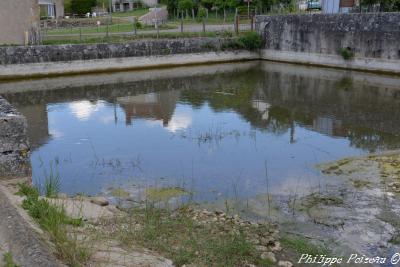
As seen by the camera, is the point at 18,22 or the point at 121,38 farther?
the point at 121,38

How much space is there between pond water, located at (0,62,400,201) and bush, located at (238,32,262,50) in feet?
16.3

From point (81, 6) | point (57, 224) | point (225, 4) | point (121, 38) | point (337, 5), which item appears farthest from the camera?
point (81, 6)

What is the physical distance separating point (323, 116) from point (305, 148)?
3436 mm

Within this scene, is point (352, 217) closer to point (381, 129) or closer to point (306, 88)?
point (381, 129)

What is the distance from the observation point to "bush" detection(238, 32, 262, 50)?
84.9 feet

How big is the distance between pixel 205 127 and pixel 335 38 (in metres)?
12.8

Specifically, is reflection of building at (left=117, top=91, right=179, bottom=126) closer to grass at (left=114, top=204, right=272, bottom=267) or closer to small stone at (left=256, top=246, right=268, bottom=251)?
grass at (left=114, top=204, right=272, bottom=267)

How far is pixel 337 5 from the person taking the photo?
29.8 metres

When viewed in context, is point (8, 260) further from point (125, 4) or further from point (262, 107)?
point (125, 4)

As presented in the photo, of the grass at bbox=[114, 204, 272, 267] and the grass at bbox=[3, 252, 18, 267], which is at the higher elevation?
the grass at bbox=[3, 252, 18, 267]

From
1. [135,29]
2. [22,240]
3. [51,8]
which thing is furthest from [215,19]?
[22,240]

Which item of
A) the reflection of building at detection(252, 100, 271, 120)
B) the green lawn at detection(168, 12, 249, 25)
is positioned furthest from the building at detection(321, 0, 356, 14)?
the reflection of building at detection(252, 100, 271, 120)

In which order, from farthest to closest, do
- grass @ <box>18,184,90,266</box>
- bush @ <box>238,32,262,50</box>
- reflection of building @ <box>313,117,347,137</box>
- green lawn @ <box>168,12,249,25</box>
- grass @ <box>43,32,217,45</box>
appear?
green lawn @ <box>168,12,249,25</box>, bush @ <box>238,32,262,50</box>, grass @ <box>43,32,217,45</box>, reflection of building @ <box>313,117,347,137</box>, grass @ <box>18,184,90,266</box>

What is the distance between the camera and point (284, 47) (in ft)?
83.7
